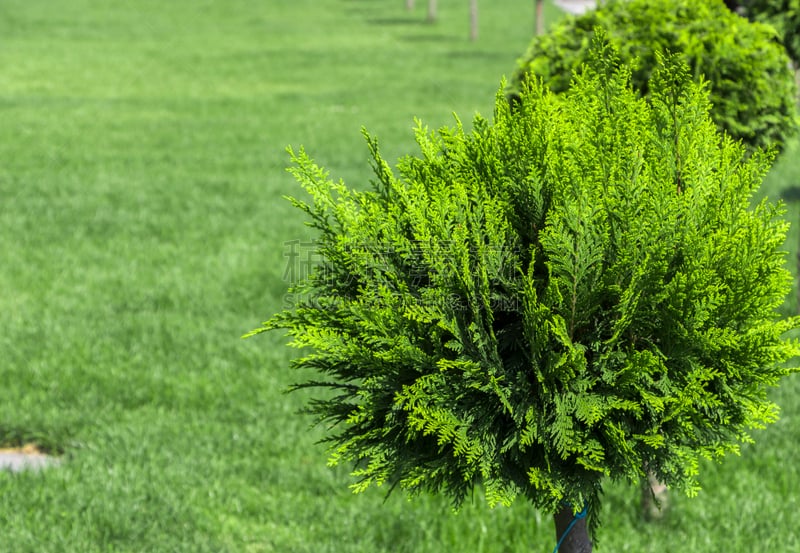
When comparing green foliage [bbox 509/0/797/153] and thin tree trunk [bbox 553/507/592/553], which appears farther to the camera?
green foliage [bbox 509/0/797/153]

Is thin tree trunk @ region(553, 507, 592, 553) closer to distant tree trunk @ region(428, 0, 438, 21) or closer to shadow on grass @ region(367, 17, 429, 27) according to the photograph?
distant tree trunk @ region(428, 0, 438, 21)

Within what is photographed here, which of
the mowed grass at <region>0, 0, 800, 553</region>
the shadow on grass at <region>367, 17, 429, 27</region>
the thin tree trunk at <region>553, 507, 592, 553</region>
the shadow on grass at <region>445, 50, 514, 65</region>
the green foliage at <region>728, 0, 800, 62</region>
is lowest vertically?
the mowed grass at <region>0, 0, 800, 553</region>

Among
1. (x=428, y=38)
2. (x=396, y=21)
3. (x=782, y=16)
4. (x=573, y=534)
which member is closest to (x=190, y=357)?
(x=573, y=534)

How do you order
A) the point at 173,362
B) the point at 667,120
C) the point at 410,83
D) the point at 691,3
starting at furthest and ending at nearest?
the point at 410,83 → the point at 173,362 → the point at 691,3 → the point at 667,120

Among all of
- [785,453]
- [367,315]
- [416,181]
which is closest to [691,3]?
[785,453]

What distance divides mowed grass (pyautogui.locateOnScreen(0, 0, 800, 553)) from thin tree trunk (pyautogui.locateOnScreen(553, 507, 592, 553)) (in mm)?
1318

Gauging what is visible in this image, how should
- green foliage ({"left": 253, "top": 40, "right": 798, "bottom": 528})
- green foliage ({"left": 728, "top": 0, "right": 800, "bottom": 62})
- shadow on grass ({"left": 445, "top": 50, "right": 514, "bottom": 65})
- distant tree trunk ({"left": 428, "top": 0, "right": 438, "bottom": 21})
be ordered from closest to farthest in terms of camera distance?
green foliage ({"left": 253, "top": 40, "right": 798, "bottom": 528}) → green foliage ({"left": 728, "top": 0, "right": 800, "bottom": 62}) → shadow on grass ({"left": 445, "top": 50, "right": 514, "bottom": 65}) → distant tree trunk ({"left": 428, "top": 0, "right": 438, "bottom": 21})

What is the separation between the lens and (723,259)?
3018 mm

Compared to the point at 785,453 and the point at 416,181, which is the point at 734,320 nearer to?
the point at 416,181

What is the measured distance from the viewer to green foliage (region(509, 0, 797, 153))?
5949 millimetres

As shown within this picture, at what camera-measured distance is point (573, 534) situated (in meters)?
3.51

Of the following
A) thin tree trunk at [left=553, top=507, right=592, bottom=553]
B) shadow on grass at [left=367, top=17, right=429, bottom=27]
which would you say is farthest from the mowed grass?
shadow on grass at [left=367, top=17, right=429, bottom=27]

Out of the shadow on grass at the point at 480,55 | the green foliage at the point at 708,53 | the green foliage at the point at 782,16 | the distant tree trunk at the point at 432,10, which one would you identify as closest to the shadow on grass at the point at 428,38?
the distant tree trunk at the point at 432,10

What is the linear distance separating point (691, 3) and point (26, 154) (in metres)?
12.1
